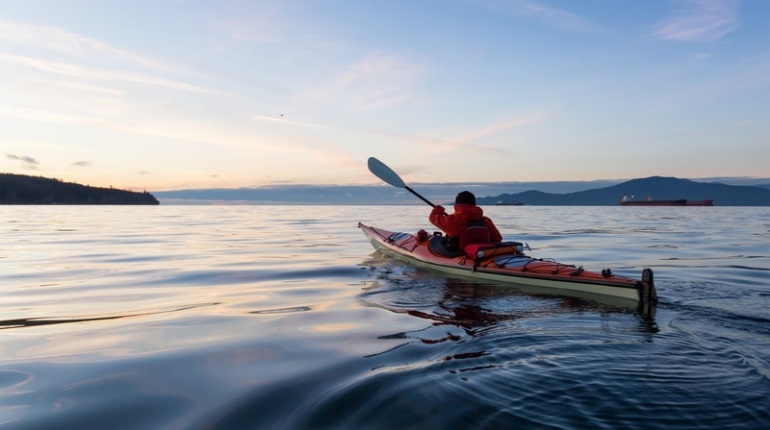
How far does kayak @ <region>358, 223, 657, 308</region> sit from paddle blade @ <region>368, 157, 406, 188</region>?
8.60ft

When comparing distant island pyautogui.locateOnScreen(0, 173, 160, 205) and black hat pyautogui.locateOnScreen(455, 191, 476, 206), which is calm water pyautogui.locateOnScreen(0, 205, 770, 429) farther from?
distant island pyautogui.locateOnScreen(0, 173, 160, 205)

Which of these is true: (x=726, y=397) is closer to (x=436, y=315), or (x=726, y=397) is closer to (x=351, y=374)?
(x=351, y=374)

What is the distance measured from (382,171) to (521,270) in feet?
24.0

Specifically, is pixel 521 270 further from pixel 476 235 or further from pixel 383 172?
pixel 383 172

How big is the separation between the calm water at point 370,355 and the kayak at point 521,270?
0.41 meters

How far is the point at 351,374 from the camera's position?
413 cm

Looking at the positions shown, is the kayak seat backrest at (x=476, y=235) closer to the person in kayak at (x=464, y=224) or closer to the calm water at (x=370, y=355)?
the person in kayak at (x=464, y=224)

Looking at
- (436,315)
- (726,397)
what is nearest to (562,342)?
(726,397)

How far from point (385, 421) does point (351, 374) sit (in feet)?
3.17

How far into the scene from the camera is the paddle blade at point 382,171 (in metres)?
15.4

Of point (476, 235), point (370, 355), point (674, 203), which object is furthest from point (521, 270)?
point (674, 203)

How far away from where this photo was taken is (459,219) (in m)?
10.2

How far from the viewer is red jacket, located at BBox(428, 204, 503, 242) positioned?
1004cm

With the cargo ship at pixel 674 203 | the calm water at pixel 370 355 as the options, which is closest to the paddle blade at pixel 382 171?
the calm water at pixel 370 355
